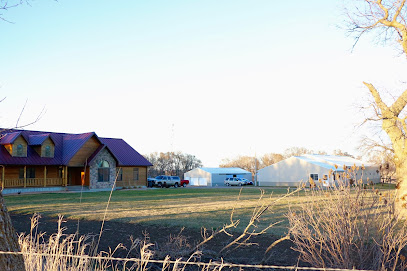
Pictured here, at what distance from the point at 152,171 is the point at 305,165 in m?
39.9

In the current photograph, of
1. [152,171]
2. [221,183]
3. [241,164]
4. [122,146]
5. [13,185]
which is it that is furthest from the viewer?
[241,164]

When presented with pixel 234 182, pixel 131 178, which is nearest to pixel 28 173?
pixel 131 178

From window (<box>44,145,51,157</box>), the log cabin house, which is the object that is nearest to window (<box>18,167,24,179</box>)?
the log cabin house

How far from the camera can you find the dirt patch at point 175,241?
8789 millimetres

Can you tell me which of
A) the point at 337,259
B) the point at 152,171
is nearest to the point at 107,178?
the point at 337,259

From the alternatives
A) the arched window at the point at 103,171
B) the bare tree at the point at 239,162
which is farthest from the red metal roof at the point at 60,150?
the bare tree at the point at 239,162

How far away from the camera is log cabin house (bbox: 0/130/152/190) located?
1416 inches

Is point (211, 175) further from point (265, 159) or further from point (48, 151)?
point (265, 159)

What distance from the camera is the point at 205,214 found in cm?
1761

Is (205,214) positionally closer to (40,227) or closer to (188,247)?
(40,227)

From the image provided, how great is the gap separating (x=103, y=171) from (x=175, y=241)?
1356 inches

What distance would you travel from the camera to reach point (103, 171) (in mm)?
42125

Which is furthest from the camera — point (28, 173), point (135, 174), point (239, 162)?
point (239, 162)

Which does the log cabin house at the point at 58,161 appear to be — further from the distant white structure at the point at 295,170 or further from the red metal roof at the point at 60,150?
the distant white structure at the point at 295,170
